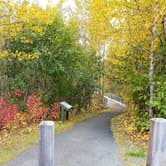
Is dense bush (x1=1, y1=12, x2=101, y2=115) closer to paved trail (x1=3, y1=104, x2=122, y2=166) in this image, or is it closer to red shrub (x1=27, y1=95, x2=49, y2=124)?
red shrub (x1=27, y1=95, x2=49, y2=124)

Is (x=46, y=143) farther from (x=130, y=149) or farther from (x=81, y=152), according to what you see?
(x=130, y=149)

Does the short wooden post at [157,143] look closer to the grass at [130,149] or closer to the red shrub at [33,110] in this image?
the grass at [130,149]

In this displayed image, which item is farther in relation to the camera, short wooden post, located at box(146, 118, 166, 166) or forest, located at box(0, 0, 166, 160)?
forest, located at box(0, 0, 166, 160)

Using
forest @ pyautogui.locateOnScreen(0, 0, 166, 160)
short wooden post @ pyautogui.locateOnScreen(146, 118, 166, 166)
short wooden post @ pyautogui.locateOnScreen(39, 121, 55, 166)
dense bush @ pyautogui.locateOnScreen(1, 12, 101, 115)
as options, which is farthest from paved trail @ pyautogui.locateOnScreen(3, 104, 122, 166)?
dense bush @ pyautogui.locateOnScreen(1, 12, 101, 115)

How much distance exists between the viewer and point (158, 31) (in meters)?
9.53

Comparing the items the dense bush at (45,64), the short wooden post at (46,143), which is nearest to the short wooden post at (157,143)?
the short wooden post at (46,143)

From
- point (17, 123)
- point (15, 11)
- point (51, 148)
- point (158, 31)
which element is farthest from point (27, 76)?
point (51, 148)

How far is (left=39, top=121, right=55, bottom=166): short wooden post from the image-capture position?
3.70 meters

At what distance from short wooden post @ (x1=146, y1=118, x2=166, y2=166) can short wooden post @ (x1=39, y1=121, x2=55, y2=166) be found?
1.35 meters

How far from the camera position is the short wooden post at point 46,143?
3703mm

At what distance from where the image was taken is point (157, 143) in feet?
11.6

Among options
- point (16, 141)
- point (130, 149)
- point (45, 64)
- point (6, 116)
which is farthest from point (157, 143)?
point (45, 64)

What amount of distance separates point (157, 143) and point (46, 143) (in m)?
1.50

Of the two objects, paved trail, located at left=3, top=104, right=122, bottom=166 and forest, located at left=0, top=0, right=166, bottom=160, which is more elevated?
forest, located at left=0, top=0, right=166, bottom=160
